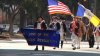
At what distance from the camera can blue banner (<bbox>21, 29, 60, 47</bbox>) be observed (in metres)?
22.3

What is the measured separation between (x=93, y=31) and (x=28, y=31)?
6.82 metres

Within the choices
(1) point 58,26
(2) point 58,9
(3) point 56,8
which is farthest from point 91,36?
(3) point 56,8

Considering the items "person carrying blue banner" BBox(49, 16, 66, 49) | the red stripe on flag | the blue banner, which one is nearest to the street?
the blue banner

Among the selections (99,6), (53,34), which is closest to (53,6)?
(53,34)

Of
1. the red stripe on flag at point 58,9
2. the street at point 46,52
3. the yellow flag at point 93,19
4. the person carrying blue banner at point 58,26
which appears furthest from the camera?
the person carrying blue banner at point 58,26

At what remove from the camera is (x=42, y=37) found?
2236 centimetres

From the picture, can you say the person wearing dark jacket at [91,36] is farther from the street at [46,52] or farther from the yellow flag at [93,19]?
the street at [46,52]

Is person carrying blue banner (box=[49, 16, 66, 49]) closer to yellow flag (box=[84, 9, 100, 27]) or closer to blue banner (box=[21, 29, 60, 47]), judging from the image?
yellow flag (box=[84, 9, 100, 27])

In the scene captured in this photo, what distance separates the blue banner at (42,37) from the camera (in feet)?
73.1

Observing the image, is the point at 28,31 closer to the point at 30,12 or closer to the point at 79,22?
the point at 79,22

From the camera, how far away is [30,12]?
2234 inches

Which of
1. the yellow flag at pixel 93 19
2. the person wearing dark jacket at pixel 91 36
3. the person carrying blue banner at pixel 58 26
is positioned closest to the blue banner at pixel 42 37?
the person carrying blue banner at pixel 58 26

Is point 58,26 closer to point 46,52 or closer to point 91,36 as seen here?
point 91,36

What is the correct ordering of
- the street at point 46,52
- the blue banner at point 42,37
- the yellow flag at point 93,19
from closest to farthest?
the street at point 46,52 → the blue banner at point 42,37 → the yellow flag at point 93,19
